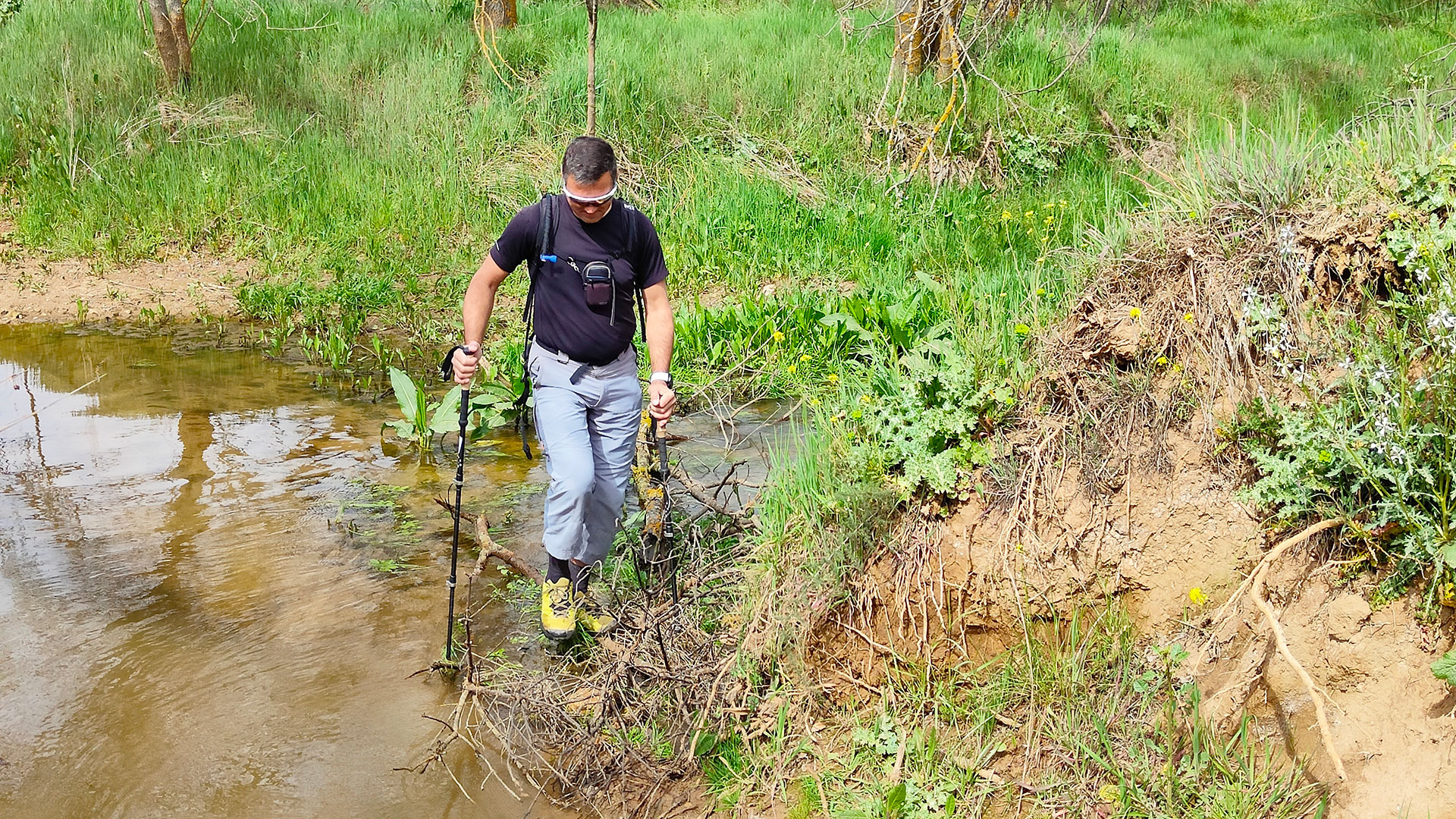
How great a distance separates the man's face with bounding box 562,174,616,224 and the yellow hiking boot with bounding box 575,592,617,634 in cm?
162

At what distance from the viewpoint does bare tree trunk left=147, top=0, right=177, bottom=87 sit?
37.2 feet

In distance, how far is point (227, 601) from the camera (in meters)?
5.22

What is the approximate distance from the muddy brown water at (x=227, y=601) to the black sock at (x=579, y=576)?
0.36 metres

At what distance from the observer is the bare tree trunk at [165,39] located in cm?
1133

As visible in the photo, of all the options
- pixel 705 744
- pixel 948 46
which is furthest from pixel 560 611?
pixel 948 46

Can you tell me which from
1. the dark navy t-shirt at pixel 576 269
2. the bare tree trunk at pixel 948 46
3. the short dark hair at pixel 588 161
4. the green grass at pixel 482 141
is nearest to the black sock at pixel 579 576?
the dark navy t-shirt at pixel 576 269

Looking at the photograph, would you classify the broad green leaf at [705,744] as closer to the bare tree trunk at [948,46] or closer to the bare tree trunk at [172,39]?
the bare tree trunk at [948,46]

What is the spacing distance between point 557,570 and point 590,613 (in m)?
0.24

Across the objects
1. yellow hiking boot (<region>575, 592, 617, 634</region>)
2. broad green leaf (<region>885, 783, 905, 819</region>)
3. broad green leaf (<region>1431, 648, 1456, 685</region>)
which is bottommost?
yellow hiking boot (<region>575, 592, 617, 634</region>)

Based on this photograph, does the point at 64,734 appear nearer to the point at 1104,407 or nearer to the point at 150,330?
the point at 1104,407

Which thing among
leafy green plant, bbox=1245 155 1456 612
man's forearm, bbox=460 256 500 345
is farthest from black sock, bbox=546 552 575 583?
leafy green plant, bbox=1245 155 1456 612

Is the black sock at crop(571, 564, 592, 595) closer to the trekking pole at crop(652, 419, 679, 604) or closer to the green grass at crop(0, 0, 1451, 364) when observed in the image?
the trekking pole at crop(652, 419, 679, 604)

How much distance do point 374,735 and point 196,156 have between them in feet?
29.1

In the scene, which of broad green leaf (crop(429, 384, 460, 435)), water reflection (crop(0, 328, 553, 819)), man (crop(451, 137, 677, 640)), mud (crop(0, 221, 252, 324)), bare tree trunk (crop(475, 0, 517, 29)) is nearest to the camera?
water reflection (crop(0, 328, 553, 819))
